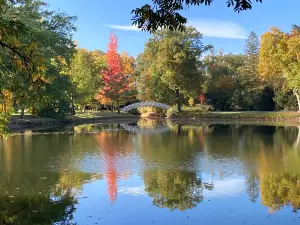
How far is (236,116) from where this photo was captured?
137ft

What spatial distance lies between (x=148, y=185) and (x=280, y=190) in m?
3.44

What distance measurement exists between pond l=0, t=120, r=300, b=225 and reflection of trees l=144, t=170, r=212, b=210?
Result: 0.08 feet

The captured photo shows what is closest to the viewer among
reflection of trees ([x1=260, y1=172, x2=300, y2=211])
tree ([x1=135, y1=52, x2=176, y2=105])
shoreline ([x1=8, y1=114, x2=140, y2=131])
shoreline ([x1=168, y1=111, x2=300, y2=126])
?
reflection of trees ([x1=260, y1=172, x2=300, y2=211])

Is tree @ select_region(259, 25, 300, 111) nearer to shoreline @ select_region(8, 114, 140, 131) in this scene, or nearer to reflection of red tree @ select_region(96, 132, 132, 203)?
shoreline @ select_region(8, 114, 140, 131)

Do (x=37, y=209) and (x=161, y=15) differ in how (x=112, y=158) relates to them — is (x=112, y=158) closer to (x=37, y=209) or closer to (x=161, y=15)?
(x=37, y=209)

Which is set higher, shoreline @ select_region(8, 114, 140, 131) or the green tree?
the green tree

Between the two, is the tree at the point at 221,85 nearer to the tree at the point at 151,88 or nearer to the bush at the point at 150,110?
the tree at the point at 151,88

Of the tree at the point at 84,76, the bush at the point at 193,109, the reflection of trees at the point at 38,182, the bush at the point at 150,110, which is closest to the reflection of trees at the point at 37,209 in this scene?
the reflection of trees at the point at 38,182

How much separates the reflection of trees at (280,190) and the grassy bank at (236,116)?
2874 centimetres

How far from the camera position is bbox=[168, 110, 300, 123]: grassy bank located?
131ft

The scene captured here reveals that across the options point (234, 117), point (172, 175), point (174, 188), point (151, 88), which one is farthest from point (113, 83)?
point (174, 188)

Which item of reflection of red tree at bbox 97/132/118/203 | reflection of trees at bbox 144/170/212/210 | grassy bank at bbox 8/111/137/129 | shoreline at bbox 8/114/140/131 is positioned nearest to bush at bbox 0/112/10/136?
reflection of red tree at bbox 97/132/118/203

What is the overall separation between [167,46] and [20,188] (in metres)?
33.7

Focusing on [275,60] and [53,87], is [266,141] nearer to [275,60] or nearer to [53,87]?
[53,87]
